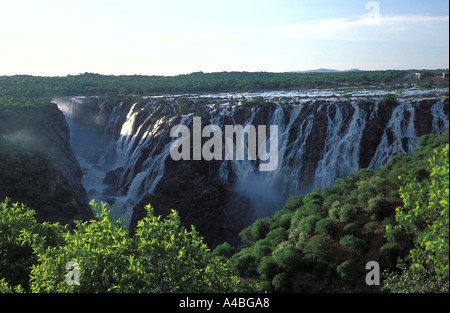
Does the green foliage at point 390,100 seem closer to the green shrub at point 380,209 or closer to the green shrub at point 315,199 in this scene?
the green shrub at point 315,199

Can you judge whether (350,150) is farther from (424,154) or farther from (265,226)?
(265,226)

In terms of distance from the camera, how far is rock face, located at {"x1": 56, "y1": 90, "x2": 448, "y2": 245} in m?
35.3

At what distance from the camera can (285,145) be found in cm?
3938

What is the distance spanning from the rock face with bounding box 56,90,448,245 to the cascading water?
9 cm

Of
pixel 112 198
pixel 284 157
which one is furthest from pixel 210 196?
pixel 112 198

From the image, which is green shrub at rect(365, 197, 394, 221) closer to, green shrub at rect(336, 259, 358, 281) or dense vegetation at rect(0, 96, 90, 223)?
green shrub at rect(336, 259, 358, 281)

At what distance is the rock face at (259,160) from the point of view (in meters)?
35.3

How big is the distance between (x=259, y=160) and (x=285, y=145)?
3015 millimetres

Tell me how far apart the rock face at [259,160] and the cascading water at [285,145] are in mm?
86

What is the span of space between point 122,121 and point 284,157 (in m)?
26.7

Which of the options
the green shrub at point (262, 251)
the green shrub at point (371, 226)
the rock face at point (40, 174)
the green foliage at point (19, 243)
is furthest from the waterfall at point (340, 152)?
the green foliage at point (19, 243)

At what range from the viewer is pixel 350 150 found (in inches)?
1407
